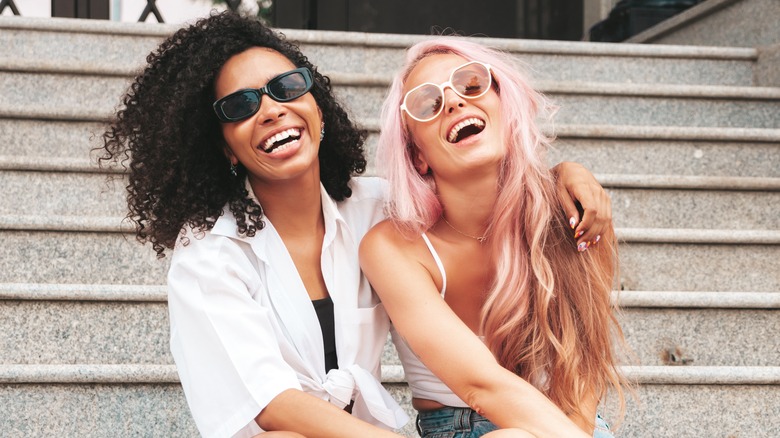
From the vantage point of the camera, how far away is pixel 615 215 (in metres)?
2.94

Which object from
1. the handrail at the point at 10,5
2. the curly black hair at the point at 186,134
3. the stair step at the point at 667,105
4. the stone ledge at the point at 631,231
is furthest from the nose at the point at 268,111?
the handrail at the point at 10,5

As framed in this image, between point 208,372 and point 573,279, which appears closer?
point 208,372

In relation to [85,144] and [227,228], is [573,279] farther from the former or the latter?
[85,144]

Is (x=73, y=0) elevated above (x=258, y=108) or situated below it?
above

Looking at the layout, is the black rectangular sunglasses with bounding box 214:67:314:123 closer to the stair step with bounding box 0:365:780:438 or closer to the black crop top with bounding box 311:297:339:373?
the black crop top with bounding box 311:297:339:373

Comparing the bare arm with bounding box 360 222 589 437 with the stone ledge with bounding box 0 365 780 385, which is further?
the stone ledge with bounding box 0 365 780 385

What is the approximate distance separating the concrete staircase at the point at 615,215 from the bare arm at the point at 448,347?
0.57 meters

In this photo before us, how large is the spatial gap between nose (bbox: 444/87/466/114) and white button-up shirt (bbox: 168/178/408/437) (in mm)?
335

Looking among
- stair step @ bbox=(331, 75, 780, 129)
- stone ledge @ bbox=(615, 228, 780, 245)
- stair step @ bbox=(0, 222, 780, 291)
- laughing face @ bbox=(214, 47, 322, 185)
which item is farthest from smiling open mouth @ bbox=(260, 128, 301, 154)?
stair step @ bbox=(331, 75, 780, 129)

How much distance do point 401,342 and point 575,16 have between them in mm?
4122

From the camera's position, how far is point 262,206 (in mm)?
1885

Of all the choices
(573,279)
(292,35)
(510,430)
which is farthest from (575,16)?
(510,430)

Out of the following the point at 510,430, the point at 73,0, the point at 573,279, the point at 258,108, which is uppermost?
the point at 73,0

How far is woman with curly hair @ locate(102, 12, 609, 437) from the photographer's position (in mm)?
1622
